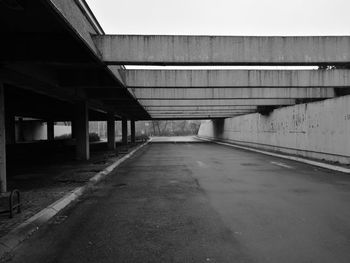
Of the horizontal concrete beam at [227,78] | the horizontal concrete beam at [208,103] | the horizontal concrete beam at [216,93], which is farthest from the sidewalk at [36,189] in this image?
the horizontal concrete beam at [208,103]

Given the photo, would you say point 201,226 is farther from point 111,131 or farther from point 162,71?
point 111,131

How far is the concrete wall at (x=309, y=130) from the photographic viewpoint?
15.4 m

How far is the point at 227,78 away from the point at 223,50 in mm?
6323

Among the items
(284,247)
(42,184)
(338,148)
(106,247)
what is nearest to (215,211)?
(284,247)

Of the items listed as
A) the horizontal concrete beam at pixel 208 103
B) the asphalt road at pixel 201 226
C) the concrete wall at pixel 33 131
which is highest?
the horizontal concrete beam at pixel 208 103

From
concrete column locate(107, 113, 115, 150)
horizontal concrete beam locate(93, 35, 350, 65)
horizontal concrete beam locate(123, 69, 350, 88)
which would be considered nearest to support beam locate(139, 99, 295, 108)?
concrete column locate(107, 113, 115, 150)

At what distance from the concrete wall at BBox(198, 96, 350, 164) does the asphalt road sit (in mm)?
6351

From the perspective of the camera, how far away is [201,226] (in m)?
5.81

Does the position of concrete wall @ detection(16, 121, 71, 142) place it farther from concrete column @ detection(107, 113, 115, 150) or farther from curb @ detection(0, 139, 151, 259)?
curb @ detection(0, 139, 151, 259)

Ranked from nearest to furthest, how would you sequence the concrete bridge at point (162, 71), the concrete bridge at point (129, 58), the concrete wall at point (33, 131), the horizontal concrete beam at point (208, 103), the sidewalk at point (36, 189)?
the sidewalk at point (36, 189), the concrete bridge at point (129, 58), the concrete bridge at point (162, 71), the horizontal concrete beam at point (208, 103), the concrete wall at point (33, 131)

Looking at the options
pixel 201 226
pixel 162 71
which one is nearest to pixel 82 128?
pixel 162 71

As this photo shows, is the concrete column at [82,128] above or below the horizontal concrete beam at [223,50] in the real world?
below

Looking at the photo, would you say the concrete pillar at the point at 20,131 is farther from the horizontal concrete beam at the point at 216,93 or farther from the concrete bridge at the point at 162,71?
the horizontal concrete beam at the point at 216,93

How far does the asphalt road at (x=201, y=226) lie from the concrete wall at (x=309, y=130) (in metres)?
6.35
